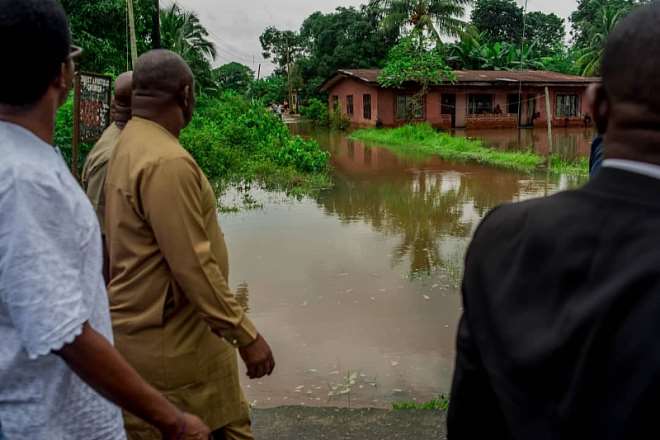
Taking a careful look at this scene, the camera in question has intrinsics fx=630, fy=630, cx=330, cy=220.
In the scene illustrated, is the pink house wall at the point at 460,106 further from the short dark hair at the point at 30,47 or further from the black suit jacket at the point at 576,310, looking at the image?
the black suit jacket at the point at 576,310

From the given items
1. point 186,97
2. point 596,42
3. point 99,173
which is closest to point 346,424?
point 99,173

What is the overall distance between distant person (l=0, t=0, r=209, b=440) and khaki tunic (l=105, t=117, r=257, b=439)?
1.84ft

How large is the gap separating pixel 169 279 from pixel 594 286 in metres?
1.41

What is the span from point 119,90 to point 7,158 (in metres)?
2.25

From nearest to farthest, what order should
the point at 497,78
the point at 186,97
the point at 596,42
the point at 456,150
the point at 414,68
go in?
1. the point at 186,97
2. the point at 456,150
3. the point at 414,68
4. the point at 497,78
5. the point at 596,42

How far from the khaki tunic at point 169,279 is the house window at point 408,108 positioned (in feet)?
86.4

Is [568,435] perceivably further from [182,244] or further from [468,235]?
[468,235]

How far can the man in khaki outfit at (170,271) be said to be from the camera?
75.3 inches

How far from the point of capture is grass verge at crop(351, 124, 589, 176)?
1501cm

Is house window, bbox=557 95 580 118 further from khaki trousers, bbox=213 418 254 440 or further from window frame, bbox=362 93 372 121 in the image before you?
khaki trousers, bbox=213 418 254 440

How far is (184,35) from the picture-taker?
33188mm

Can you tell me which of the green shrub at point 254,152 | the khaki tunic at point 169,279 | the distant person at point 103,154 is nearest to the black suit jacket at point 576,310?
the khaki tunic at point 169,279

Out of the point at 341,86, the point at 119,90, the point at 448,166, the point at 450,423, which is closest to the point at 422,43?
the point at 341,86

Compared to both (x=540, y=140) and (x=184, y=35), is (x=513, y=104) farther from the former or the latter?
(x=184, y=35)
